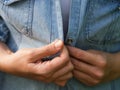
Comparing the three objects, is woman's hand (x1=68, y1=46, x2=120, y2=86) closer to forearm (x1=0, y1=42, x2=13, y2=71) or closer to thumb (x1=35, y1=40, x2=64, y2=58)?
thumb (x1=35, y1=40, x2=64, y2=58)

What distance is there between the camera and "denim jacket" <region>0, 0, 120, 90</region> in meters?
0.99

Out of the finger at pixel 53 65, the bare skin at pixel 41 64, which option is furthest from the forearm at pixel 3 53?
the finger at pixel 53 65

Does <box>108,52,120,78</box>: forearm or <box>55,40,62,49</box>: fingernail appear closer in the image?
<box>55,40,62,49</box>: fingernail

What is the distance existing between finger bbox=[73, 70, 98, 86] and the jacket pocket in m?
0.21

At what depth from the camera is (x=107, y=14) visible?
1.03 meters

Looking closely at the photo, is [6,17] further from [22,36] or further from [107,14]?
[107,14]

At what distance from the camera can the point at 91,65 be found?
1056 millimetres

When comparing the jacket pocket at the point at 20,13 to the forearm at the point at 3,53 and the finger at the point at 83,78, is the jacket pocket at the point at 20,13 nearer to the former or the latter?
the forearm at the point at 3,53

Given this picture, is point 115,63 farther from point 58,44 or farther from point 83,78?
point 58,44

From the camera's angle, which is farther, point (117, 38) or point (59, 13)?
point (117, 38)

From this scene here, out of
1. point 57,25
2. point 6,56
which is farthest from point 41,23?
point 6,56

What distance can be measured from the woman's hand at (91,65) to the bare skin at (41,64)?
3 centimetres

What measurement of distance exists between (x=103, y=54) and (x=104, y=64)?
0.03m

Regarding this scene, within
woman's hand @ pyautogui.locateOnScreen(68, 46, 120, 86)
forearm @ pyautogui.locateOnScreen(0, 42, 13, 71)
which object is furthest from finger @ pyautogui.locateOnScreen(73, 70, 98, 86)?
forearm @ pyautogui.locateOnScreen(0, 42, 13, 71)
